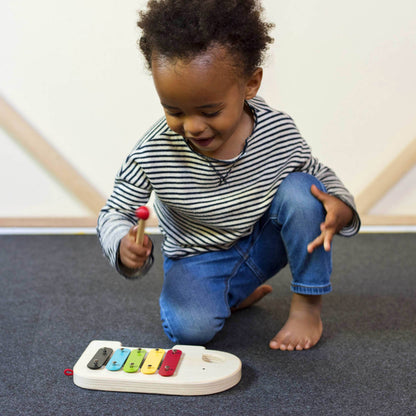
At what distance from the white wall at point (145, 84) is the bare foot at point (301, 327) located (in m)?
0.77

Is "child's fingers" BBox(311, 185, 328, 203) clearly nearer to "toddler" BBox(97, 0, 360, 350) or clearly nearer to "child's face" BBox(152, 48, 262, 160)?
"toddler" BBox(97, 0, 360, 350)

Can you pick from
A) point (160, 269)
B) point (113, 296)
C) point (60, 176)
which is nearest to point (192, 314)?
point (113, 296)

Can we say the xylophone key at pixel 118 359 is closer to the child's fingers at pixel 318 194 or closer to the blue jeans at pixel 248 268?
the blue jeans at pixel 248 268

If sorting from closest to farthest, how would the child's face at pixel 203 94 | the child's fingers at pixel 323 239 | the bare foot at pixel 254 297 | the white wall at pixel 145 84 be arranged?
the child's face at pixel 203 94, the child's fingers at pixel 323 239, the bare foot at pixel 254 297, the white wall at pixel 145 84

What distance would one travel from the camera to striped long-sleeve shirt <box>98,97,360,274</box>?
921 millimetres

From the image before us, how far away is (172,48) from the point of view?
75 cm

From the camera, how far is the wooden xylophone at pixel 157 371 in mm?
799

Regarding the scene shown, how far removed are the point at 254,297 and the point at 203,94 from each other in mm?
475

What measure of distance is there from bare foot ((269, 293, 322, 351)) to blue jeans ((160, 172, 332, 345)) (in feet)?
0.11

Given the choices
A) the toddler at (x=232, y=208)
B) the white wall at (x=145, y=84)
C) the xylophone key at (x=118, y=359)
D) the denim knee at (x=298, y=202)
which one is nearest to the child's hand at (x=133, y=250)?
the toddler at (x=232, y=208)

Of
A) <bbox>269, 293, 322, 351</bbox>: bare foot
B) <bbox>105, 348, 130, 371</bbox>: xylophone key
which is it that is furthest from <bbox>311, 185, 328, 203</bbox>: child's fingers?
<bbox>105, 348, 130, 371</bbox>: xylophone key

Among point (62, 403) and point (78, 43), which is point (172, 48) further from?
point (78, 43)

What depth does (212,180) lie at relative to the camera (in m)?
0.93

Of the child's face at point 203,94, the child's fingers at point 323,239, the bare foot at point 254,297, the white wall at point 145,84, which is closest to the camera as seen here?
the child's face at point 203,94
